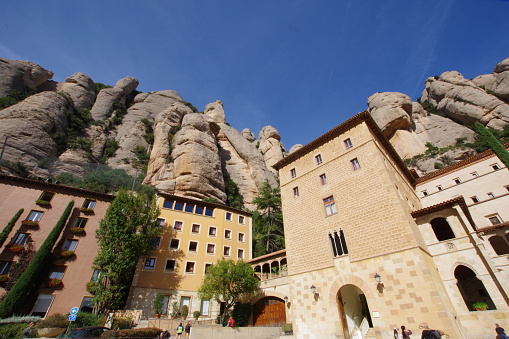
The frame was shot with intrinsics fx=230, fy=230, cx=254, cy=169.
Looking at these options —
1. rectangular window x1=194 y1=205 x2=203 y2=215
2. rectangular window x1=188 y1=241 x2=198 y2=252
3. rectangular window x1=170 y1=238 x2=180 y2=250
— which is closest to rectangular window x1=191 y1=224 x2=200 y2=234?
rectangular window x1=188 y1=241 x2=198 y2=252

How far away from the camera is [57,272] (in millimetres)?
19828

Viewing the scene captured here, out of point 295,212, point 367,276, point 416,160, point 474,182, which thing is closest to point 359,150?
point 295,212

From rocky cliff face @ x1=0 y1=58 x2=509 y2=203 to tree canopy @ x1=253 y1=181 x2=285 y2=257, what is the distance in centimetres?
744

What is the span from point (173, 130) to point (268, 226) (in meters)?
31.4

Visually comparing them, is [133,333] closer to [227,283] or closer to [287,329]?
[227,283]

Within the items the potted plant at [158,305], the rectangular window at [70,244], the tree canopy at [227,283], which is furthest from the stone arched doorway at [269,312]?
the rectangular window at [70,244]

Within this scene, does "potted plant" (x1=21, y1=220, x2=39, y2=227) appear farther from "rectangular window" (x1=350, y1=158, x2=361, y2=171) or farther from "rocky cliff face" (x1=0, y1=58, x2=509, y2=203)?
"rectangular window" (x1=350, y1=158, x2=361, y2=171)

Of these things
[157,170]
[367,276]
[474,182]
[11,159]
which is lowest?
[367,276]

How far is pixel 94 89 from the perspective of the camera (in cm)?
6494

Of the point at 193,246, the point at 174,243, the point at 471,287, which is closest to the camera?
the point at 471,287

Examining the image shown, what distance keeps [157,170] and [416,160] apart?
48159mm

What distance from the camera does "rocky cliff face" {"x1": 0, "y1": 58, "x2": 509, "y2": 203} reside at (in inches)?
1476

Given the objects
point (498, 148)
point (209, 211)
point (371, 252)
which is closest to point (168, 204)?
point (209, 211)

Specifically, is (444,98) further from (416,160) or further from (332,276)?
(332,276)
